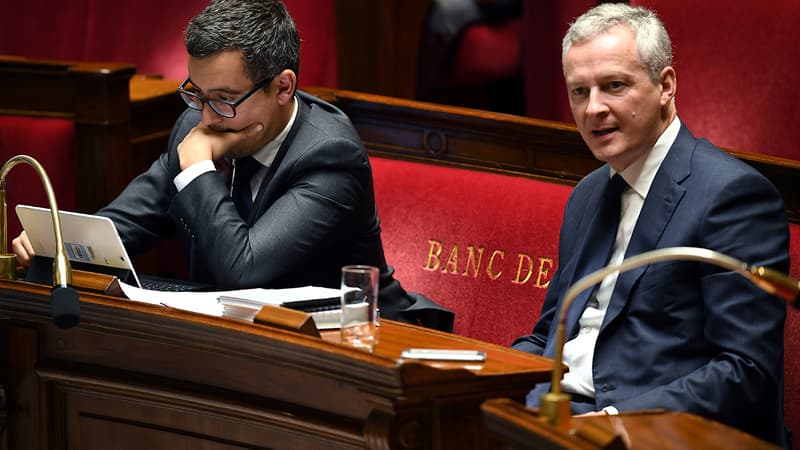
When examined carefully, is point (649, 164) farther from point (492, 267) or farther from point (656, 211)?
point (492, 267)

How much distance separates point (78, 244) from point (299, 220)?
0.47m

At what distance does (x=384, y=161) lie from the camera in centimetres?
361

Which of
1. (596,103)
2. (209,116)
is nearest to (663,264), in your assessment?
(596,103)

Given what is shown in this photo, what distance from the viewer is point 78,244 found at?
2541 millimetres

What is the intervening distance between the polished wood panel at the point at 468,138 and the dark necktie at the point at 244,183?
28.7 inches

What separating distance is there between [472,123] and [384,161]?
0.30 m

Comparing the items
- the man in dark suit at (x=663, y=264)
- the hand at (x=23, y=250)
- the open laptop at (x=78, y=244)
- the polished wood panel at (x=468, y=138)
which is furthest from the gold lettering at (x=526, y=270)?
the hand at (x=23, y=250)

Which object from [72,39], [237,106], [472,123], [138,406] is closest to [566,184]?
[472,123]

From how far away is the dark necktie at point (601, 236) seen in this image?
8.07 ft

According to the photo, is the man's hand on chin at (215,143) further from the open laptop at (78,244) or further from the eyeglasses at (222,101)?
the open laptop at (78,244)

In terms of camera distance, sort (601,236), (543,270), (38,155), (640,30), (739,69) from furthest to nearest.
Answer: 1. (38,155)
2. (739,69)
3. (543,270)
4. (601,236)
5. (640,30)

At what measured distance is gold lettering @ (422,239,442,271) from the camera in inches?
133

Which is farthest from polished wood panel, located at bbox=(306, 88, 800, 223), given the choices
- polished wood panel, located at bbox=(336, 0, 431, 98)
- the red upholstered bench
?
polished wood panel, located at bbox=(336, 0, 431, 98)

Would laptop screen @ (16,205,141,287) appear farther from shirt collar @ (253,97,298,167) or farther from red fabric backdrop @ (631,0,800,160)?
red fabric backdrop @ (631,0,800,160)
